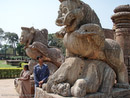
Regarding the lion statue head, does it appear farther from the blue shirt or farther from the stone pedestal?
the stone pedestal

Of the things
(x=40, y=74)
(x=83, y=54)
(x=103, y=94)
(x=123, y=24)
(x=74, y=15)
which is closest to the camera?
(x=103, y=94)

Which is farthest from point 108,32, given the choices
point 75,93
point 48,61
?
point 75,93

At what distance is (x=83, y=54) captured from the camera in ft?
8.32

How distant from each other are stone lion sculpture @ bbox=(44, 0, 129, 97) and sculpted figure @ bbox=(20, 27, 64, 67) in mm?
2578

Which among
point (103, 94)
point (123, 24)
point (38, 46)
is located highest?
point (123, 24)

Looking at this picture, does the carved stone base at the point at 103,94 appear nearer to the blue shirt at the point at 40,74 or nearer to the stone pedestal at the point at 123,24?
the blue shirt at the point at 40,74

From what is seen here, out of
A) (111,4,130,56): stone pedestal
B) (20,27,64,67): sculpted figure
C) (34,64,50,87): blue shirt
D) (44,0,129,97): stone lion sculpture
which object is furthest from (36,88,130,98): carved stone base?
(111,4,130,56): stone pedestal

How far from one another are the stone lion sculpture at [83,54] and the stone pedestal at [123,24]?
8.21 ft

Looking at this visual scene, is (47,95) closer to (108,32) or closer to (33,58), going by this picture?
(33,58)

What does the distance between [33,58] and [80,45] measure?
10.3 ft

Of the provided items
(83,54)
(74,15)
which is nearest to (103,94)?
(83,54)

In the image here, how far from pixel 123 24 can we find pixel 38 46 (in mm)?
2875

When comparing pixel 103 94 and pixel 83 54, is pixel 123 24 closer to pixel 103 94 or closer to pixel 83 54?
pixel 83 54

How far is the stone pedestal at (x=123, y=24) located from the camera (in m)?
4.84
